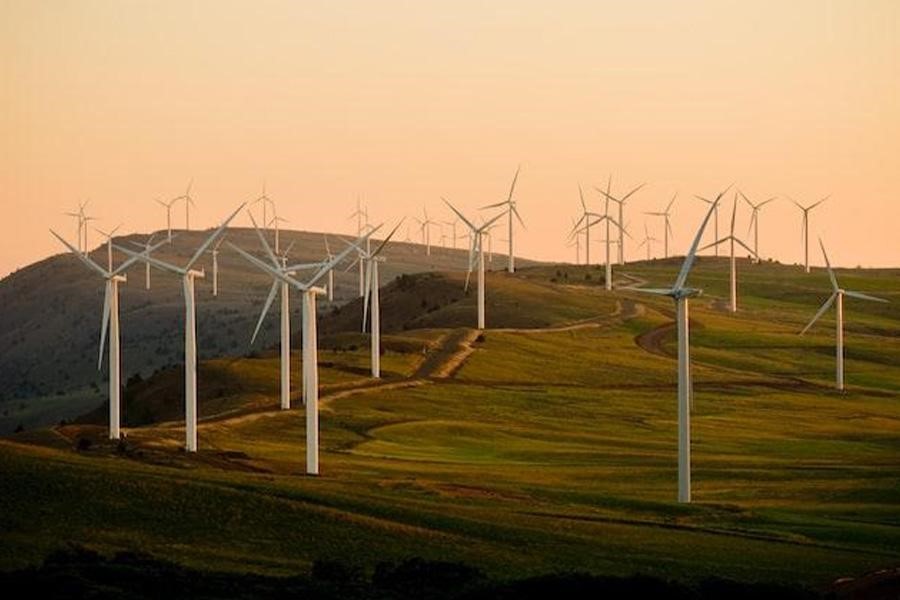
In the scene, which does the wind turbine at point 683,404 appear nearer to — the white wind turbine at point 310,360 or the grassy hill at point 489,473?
the grassy hill at point 489,473

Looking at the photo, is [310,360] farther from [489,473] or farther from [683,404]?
[683,404]

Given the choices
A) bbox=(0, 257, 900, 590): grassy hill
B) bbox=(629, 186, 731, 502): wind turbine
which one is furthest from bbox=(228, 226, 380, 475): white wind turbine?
bbox=(629, 186, 731, 502): wind turbine

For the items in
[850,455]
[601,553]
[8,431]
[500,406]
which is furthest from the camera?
[8,431]

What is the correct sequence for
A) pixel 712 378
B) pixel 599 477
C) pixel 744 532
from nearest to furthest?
pixel 744 532 < pixel 599 477 < pixel 712 378

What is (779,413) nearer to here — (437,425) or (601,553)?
(437,425)

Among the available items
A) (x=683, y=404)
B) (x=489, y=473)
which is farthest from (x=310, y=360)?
(x=683, y=404)

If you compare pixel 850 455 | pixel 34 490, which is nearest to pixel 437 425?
pixel 850 455

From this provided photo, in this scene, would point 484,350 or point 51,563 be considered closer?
point 51,563
